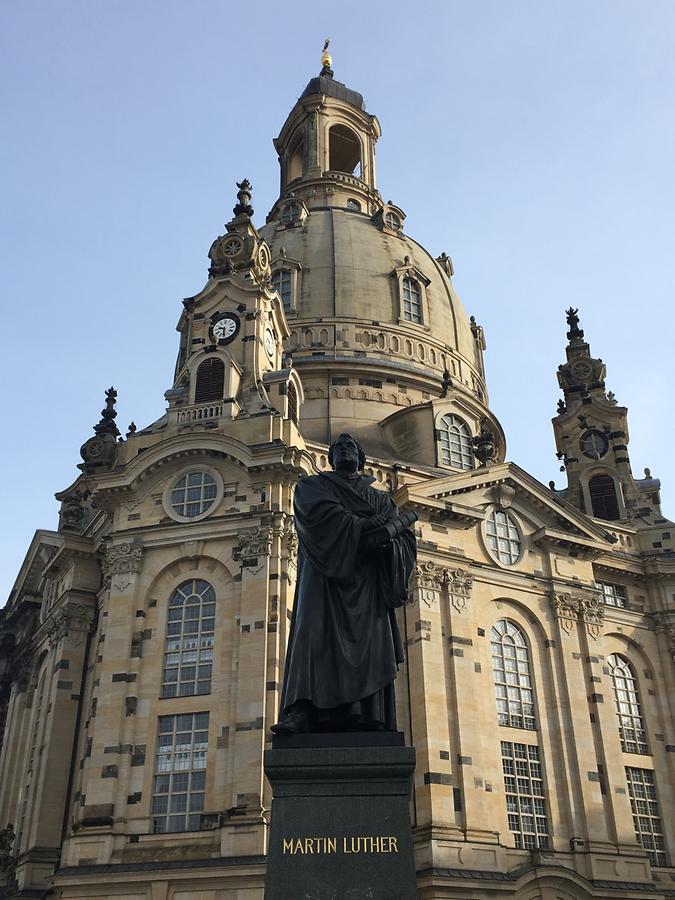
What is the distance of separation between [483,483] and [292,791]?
31273 millimetres

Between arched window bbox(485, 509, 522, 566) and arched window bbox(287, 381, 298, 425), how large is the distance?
9336 mm

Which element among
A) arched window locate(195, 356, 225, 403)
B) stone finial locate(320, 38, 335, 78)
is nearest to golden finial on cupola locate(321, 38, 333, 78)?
stone finial locate(320, 38, 335, 78)

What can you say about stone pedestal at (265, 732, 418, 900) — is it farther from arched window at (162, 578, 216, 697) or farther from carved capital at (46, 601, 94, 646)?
carved capital at (46, 601, 94, 646)

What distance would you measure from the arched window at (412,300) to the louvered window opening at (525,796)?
2571 centimetres

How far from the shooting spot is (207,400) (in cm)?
3997

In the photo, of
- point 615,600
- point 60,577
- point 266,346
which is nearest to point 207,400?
point 266,346

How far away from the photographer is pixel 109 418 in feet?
180

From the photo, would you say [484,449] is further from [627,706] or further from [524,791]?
[524,791]

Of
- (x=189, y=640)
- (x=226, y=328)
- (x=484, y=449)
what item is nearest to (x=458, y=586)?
(x=484, y=449)

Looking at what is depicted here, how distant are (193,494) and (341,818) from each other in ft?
90.4

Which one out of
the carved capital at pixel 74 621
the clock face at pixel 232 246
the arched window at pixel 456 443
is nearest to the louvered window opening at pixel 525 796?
the arched window at pixel 456 443

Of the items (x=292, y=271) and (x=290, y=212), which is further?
(x=290, y=212)

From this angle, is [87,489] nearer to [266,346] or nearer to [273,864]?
[266,346]

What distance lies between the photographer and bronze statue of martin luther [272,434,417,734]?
35.3 ft
